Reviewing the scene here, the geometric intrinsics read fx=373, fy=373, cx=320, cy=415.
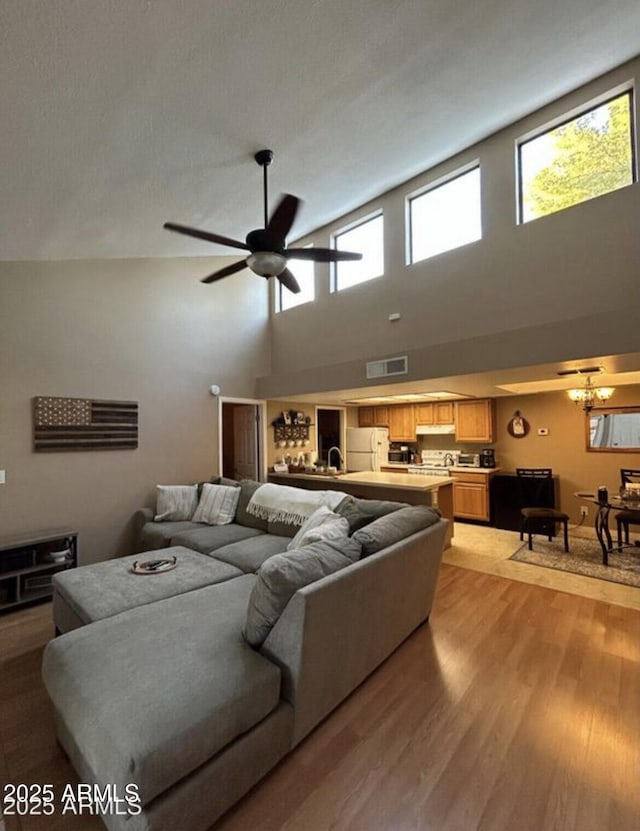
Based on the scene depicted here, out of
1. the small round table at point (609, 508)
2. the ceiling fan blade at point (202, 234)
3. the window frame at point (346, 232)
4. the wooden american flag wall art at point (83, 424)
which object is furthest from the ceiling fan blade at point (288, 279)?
the small round table at point (609, 508)

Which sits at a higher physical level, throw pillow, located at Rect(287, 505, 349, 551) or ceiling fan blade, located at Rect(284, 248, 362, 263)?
ceiling fan blade, located at Rect(284, 248, 362, 263)

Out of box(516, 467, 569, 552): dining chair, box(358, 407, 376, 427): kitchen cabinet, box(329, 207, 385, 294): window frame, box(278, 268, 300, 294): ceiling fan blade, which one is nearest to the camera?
box(278, 268, 300, 294): ceiling fan blade

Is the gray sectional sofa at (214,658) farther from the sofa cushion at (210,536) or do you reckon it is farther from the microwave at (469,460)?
the microwave at (469,460)

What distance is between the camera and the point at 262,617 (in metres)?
1.74

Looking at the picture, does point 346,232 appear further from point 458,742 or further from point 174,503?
point 458,742

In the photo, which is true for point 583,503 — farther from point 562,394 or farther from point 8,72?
point 8,72

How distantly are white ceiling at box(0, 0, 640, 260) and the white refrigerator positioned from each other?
14.5 ft

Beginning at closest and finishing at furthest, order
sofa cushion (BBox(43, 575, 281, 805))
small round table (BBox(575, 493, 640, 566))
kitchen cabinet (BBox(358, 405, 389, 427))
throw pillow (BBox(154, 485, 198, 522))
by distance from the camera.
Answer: sofa cushion (BBox(43, 575, 281, 805)) < small round table (BBox(575, 493, 640, 566)) < throw pillow (BBox(154, 485, 198, 522)) < kitchen cabinet (BBox(358, 405, 389, 427))

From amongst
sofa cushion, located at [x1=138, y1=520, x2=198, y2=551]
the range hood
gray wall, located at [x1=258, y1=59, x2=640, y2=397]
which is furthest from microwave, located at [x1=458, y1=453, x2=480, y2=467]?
sofa cushion, located at [x1=138, y1=520, x2=198, y2=551]

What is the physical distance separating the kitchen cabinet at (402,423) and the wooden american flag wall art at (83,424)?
4749 mm

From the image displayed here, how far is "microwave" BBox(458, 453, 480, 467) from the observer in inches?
254

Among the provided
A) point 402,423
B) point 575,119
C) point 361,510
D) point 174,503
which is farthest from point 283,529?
point 575,119

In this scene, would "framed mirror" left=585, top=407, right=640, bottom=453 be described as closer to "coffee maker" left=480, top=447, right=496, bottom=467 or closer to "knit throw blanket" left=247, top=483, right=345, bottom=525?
"coffee maker" left=480, top=447, right=496, bottom=467

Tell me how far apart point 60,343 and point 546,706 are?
5081mm
